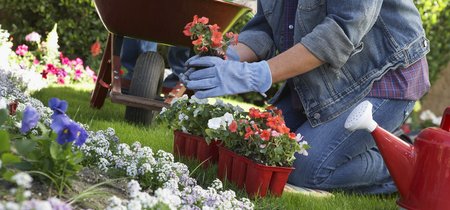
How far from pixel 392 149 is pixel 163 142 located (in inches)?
38.4

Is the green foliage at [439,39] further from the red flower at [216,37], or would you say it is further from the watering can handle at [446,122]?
the red flower at [216,37]

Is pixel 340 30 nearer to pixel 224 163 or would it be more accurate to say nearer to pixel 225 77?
pixel 225 77

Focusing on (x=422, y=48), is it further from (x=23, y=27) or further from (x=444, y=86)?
(x=444, y=86)

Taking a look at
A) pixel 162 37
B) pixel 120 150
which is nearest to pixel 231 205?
pixel 120 150

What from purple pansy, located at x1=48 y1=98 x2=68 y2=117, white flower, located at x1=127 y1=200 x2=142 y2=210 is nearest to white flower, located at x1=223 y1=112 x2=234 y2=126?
purple pansy, located at x1=48 y1=98 x2=68 y2=117

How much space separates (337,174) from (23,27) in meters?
3.93

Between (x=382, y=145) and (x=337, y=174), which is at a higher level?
(x=382, y=145)

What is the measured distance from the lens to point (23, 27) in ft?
19.5

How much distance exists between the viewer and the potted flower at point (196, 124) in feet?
8.08

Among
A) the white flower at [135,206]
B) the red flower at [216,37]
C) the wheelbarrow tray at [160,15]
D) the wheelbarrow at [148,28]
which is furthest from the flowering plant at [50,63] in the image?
the white flower at [135,206]

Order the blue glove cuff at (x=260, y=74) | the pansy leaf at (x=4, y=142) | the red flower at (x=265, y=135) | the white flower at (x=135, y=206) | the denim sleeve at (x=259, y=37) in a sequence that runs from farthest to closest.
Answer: the denim sleeve at (x=259, y=37), the blue glove cuff at (x=260, y=74), the red flower at (x=265, y=135), the pansy leaf at (x=4, y=142), the white flower at (x=135, y=206)

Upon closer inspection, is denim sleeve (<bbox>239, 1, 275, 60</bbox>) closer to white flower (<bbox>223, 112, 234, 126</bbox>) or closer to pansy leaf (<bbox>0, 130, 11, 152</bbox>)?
white flower (<bbox>223, 112, 234, 126</bbox>)

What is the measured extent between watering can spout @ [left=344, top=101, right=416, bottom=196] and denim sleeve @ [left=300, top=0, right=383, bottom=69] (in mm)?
217

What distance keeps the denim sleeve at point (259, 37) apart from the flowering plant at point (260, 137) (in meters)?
0.61
